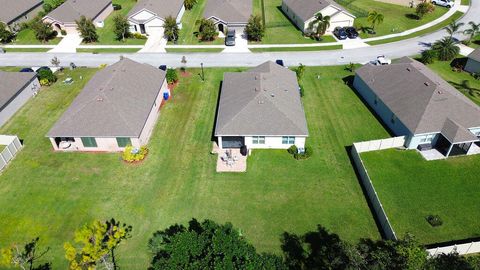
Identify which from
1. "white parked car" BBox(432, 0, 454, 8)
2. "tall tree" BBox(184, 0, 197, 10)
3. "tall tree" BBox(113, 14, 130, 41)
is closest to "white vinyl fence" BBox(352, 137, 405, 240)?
"tall tree" BBox(113, 14, 130, 41)

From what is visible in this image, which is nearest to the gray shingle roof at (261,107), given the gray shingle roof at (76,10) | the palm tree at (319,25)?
the palm tree at (319,25)

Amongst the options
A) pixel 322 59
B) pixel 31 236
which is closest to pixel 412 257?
pixel 31 236

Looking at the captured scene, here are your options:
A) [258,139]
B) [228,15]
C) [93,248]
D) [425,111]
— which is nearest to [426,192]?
[425,111]

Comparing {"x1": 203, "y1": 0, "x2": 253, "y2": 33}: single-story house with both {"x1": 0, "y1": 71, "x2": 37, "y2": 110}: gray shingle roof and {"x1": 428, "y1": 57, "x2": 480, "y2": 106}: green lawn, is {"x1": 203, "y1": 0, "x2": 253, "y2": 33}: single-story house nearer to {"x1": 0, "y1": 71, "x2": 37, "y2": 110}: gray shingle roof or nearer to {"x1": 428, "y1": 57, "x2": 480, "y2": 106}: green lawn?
{"x1": 0, "y1": 71, "x2": 37, "y2": 110}: gray shingle roof

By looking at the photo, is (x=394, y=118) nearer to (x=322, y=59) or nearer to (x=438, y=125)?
(x=438, y=125)

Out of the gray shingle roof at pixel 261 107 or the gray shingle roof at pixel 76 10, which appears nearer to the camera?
the gray shingle roof at pixel 261 107

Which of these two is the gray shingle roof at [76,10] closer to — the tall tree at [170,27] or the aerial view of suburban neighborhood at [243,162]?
the aerial view of suburban neighborhood at [243,162]
